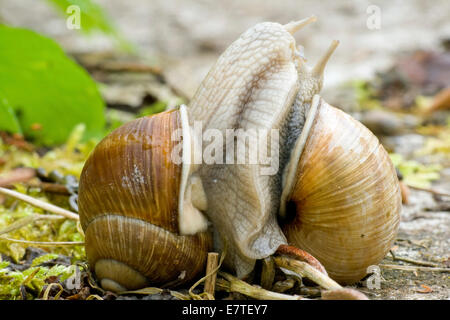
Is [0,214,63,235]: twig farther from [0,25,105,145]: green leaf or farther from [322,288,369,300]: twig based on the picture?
[322,288,369,300]: twig

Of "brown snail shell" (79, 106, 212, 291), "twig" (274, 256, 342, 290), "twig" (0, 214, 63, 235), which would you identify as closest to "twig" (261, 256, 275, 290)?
"twig" (274, 256, 342, 290)

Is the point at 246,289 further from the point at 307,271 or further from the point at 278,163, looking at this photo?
the point at 278,163

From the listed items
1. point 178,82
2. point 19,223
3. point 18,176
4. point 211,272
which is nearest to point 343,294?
point 211,272

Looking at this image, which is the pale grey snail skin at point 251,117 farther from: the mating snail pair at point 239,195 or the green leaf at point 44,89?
the green leaf at point 44,89

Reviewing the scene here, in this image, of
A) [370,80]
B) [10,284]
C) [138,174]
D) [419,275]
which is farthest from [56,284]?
[370,80]

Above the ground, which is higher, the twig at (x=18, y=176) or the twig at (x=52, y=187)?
the twig at (x=18, y=176)

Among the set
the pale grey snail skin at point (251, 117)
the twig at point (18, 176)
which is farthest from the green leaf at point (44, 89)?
the pale grey snail skin at point (251, 117)
